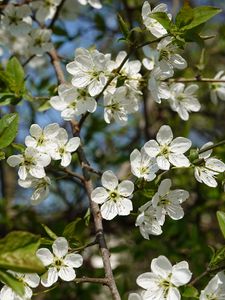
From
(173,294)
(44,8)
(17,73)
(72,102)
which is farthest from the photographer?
(44,8)

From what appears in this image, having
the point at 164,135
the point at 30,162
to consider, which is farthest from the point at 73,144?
the point at 164,135

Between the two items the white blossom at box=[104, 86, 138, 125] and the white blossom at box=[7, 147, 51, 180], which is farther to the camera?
the white blossom at box=[104, 86, 138, 125]

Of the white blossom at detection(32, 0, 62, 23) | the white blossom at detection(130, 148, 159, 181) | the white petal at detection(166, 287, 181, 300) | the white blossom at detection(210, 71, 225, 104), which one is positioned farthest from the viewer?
the white blossom at detection(32, 0, 62, 23)

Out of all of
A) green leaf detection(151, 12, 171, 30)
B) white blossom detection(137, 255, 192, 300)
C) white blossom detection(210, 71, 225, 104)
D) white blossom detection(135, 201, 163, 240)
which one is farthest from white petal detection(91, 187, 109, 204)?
white blossom detection(210, 71, 225, 104)

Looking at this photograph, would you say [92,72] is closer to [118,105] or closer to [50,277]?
[118,105]

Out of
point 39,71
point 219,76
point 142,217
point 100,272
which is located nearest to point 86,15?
point 39,71

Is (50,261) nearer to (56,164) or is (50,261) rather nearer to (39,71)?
(56,164)

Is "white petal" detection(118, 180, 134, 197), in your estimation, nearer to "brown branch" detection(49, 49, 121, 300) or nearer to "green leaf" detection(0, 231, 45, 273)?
"brown branch" detection(49, 49, 121, 300)
